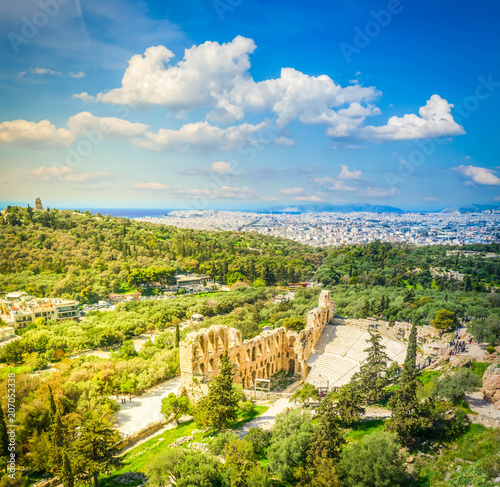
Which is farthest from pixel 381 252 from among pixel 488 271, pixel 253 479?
pixel 253 479

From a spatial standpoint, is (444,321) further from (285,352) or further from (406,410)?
(406,410)

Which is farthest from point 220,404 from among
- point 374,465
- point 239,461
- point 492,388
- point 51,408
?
point 492,388

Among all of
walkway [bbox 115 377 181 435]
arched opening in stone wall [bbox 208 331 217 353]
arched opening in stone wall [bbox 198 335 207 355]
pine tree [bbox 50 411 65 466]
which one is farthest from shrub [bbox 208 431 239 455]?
arched opening in stone wall [bbox 208 331 217 353]

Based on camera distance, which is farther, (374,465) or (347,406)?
(347,406)

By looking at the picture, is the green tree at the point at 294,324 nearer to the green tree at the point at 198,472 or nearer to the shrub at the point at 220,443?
the shrub at the point at 220,443

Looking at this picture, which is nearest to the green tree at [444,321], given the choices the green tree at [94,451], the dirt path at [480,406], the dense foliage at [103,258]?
the dirt path at [480,406]

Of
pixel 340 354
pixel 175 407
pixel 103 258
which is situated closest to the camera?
pixel 175 407

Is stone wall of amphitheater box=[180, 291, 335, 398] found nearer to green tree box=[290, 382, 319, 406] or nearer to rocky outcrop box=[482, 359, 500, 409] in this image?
green tree box=[290, 382, 319, 406]

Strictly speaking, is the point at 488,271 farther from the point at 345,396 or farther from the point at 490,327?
the point at 345,396
